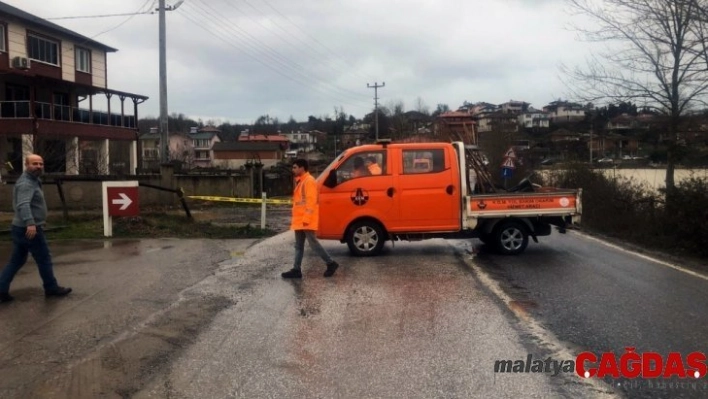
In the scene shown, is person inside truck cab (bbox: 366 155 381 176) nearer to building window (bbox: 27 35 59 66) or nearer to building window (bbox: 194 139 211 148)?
building window (bbox: 27 35 59 66)

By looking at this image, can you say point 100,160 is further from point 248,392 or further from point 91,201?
point 248,392

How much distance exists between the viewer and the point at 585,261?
419 inches

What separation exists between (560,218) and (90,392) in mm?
8866

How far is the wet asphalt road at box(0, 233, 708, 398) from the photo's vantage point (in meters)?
4.82

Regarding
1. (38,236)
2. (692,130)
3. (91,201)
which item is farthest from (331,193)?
(91,201)

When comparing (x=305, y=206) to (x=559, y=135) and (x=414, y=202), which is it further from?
(x=559, y=135)

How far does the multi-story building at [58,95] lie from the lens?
33.8 metres

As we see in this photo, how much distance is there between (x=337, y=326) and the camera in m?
6.47

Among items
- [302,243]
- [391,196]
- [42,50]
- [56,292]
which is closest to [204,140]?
[42,50]

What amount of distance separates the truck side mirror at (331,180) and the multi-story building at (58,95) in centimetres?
1980

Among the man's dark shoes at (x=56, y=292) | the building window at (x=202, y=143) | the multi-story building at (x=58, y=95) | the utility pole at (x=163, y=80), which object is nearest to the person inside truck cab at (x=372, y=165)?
the man's dark shoes at (x=56, y=292)

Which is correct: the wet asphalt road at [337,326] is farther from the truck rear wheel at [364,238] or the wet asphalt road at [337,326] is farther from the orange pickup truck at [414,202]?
the orange pickup truck at [414,202]

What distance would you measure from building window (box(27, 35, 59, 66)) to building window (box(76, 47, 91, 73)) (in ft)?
7.67

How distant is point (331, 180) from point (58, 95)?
1403 inches
